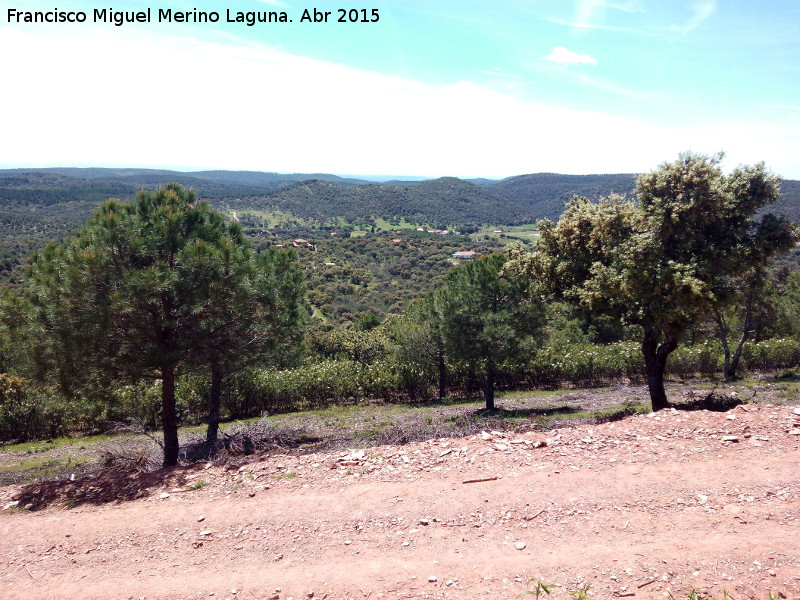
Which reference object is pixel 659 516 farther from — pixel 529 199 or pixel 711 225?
pixel 529 199

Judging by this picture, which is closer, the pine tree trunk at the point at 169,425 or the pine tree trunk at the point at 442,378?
the pine tree trunk at the point at 169,425

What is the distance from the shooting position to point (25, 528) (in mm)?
6203

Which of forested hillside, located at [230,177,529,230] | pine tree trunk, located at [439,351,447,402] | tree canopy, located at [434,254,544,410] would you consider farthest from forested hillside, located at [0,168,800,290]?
tree canopy, located at [434,254,544,410]

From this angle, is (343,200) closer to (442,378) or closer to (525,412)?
(442,378)

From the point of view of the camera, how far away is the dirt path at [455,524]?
464cm

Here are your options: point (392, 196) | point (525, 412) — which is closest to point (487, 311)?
point (525, 412)

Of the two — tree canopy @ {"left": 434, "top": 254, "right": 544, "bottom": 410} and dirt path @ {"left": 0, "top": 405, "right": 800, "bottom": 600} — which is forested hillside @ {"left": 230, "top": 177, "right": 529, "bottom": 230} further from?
dirt path @ {"left": 0, "top": 405, "right": 800, "bottom": 600}

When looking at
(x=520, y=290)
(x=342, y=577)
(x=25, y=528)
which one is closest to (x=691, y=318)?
(x=520, y=290)

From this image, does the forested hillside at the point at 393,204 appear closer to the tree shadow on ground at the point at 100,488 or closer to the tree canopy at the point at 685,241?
the tree canopy at the point at 685,241

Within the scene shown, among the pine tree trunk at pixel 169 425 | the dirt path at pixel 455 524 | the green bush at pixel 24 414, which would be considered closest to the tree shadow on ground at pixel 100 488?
the dirt path at pixel 455 524

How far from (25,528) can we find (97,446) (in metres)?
8.65

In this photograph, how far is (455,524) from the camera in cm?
551

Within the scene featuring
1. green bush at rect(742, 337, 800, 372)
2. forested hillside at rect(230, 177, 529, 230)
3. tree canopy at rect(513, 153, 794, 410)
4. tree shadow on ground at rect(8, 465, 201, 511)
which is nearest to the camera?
tree shadow on ground at rect(8, 465, 201, 511)

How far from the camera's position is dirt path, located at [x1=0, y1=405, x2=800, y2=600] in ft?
15.2
